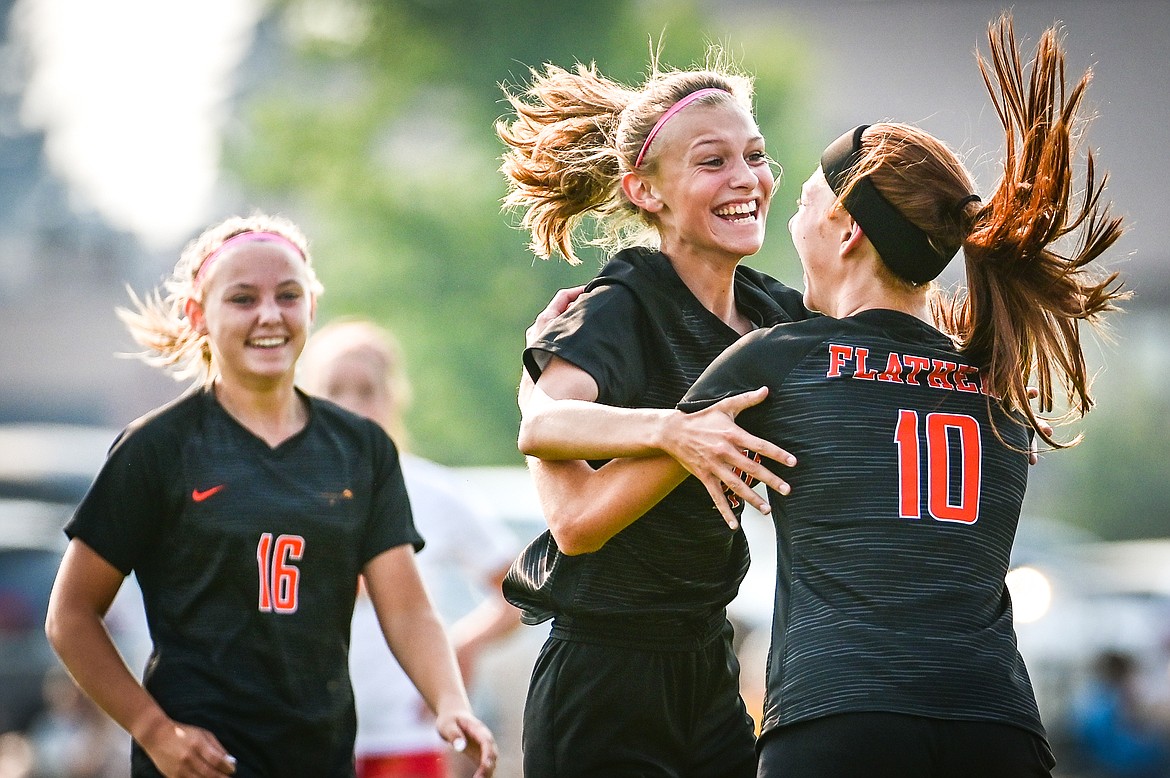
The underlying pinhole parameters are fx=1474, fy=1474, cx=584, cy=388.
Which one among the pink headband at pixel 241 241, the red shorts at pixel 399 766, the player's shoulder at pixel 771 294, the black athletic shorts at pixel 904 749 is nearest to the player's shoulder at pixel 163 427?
the pink headband at pixel 241 241

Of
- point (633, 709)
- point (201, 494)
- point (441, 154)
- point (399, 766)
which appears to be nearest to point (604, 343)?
point (633, 709)

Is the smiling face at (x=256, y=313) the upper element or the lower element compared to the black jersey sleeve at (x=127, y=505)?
upper

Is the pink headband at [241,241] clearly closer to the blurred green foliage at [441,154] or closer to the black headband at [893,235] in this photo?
the black headband at [893,235]

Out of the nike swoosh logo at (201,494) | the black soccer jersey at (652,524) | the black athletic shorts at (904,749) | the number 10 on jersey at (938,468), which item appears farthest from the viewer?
the nike swoosh logo at (201,494)

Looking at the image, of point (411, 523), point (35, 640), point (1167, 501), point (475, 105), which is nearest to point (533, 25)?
point (475, 105)

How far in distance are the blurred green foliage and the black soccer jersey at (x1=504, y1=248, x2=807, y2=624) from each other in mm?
17283

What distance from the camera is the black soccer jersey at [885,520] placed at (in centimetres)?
282

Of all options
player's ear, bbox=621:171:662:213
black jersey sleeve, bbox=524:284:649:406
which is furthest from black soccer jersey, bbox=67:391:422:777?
player's ear, bbox=621:171:662:213

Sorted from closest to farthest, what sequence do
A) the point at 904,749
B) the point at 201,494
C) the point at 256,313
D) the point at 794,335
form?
the point at 904,749, the point at 794,335, the point at 201,494, the point at 256,313

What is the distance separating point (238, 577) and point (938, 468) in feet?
6.32

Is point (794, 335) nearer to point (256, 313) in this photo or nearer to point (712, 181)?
point (712, 181)

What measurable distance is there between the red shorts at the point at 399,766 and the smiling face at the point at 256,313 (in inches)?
72.0

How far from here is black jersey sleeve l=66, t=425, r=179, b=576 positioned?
3.88 m

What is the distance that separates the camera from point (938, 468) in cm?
293
